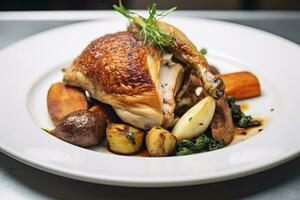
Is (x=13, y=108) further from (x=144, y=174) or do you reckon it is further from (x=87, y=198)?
(x=144, y=174)

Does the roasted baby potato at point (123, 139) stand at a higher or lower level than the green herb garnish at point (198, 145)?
higher

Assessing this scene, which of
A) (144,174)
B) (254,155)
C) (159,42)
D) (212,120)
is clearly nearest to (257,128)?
(212,120)

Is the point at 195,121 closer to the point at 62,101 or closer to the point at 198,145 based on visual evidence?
the point at 198,145

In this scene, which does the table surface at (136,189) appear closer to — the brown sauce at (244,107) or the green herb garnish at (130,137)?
the green herb garnish at (130,137)

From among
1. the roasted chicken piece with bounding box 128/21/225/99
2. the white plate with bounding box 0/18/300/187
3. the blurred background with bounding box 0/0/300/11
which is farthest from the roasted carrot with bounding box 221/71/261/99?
the blurred background with bounding box 0/0/300/11

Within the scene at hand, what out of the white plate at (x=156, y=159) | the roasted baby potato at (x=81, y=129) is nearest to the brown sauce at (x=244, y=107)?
the white plate at (x=156, y=159)
